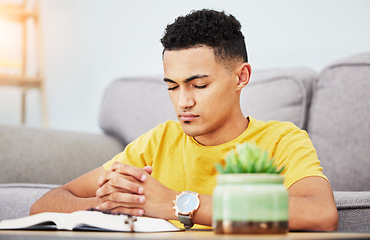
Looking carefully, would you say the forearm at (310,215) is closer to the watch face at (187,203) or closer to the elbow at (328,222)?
the elbow at (328,222)

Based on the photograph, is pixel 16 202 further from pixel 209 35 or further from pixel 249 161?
pixel 249 161

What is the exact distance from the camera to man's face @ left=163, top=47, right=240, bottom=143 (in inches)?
45.9

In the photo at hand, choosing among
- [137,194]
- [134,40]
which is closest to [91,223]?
[137,194]

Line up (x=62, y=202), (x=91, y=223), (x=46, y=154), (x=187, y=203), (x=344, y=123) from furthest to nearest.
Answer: (x=46, y=154) → (x=344, y=123) → (x=62, y=202) → (x=187, y=203) → (x=91, y=223)

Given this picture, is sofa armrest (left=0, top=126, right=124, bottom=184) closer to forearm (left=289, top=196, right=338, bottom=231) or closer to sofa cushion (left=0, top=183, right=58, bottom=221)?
sofa cushion (left=0, top=183, right=58, bottom=221)

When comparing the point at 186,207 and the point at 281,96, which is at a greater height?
the point at 281,96

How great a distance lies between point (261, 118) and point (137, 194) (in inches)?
35.2

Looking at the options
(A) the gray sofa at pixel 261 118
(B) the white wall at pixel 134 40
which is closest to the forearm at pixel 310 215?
(A) the gray sofa at pixel 261 118

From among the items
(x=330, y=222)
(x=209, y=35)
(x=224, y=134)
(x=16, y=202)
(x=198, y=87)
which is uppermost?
(x=209, y=35)

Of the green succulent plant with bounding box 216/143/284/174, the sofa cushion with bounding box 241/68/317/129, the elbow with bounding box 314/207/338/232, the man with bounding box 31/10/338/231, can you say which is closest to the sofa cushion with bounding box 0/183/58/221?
the man with bounding box 31/10/338/231

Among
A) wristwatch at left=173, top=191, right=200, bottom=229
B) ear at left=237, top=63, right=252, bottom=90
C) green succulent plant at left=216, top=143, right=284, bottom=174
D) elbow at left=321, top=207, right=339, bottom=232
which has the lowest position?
elbow at left=321, top=207, right=339, bottom=232

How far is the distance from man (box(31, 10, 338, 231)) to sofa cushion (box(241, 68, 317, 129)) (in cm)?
50

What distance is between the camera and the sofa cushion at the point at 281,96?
186 centimetres

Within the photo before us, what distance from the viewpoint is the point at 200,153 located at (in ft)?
4.32
